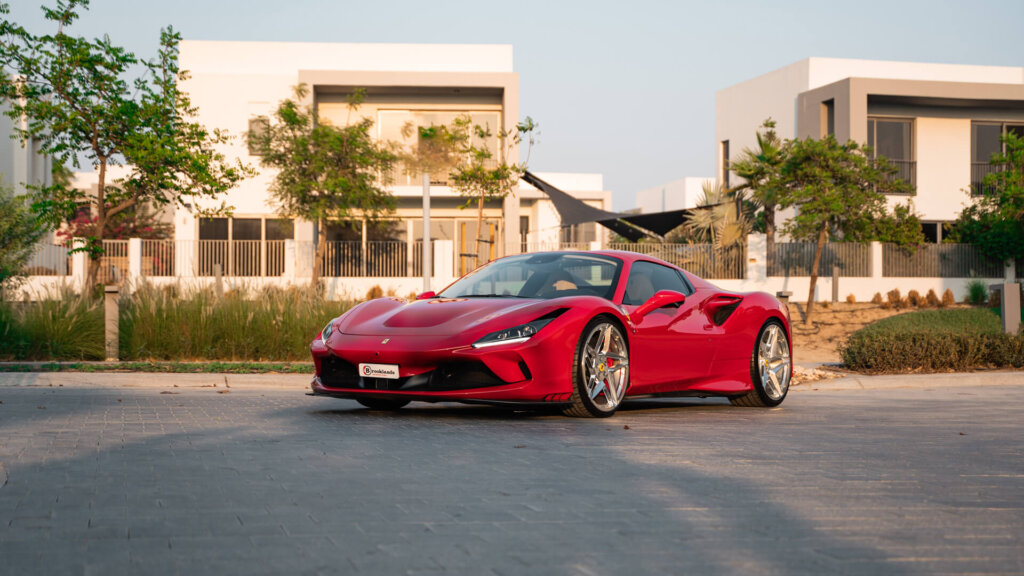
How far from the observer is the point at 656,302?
8234 mm

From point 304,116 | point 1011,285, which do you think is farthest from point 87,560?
point 304,116

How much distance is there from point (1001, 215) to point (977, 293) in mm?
2330

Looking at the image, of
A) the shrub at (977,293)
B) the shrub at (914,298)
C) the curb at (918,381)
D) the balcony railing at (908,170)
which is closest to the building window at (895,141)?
the balcony railing at (908,170)

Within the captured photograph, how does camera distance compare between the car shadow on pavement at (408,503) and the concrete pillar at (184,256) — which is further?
the concrete pillar at (184,256)

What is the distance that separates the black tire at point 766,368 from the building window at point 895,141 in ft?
84.9

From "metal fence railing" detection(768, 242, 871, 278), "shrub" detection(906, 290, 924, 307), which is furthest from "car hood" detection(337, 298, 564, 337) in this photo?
"shrub" detection(906, 290, 924, 307)

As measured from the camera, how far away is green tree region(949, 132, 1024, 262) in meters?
28.4

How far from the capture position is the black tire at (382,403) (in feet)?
27.3

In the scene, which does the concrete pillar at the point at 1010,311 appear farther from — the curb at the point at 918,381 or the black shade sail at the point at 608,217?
the black shade sail at the point at 608,217

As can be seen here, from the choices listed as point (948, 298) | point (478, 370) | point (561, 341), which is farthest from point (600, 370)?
point (948, 298)

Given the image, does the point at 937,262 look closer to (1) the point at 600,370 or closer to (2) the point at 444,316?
(1) the point at 600,370

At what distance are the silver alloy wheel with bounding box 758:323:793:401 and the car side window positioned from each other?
38.5 inches

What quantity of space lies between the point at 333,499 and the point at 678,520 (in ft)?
4.94

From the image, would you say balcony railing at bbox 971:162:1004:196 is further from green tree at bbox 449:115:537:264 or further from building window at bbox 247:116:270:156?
building window at bbox 247:116:270:156
